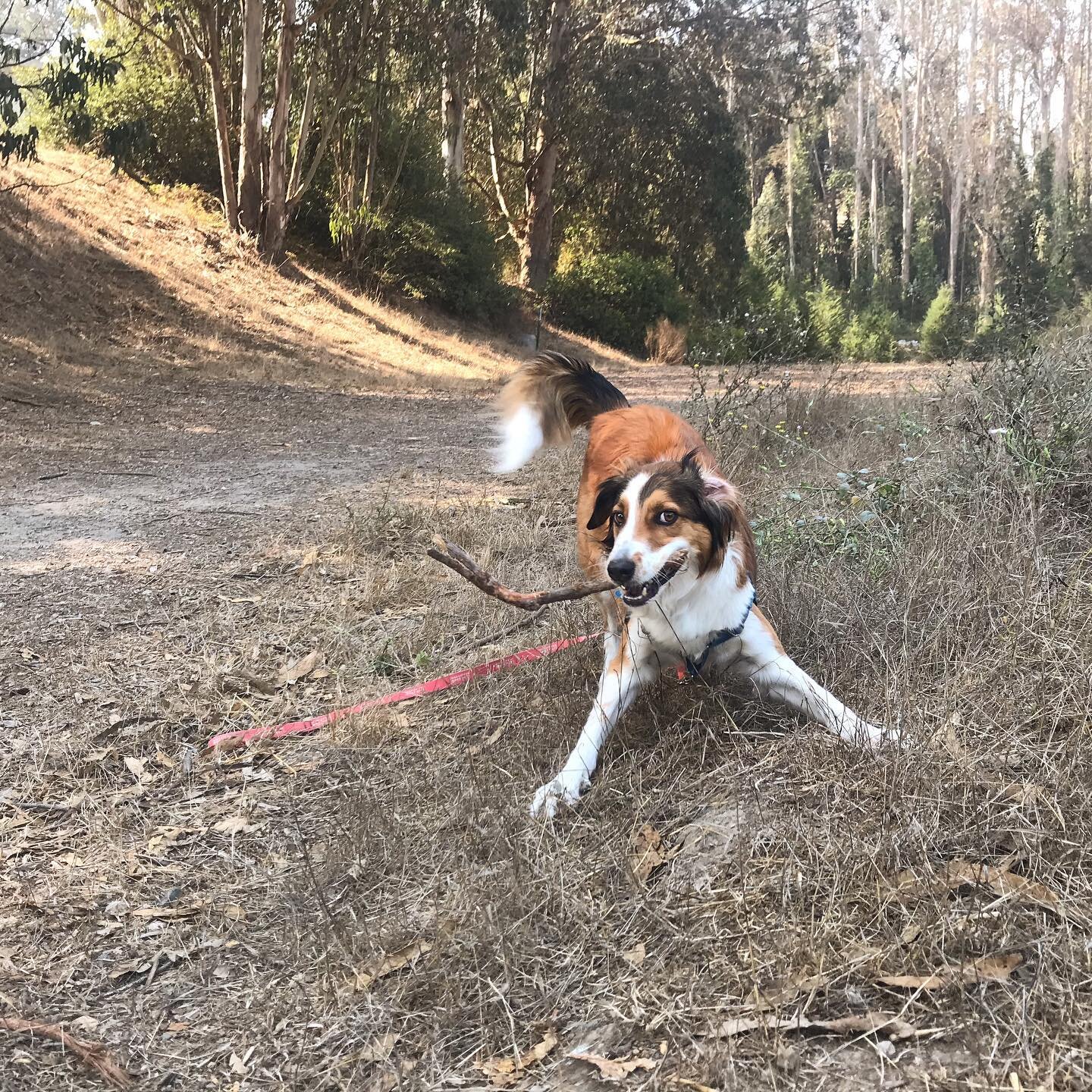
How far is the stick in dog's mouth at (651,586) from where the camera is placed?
314cm

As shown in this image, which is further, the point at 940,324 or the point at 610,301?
the point at 940,324

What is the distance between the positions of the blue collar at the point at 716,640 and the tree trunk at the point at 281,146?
1674 cm

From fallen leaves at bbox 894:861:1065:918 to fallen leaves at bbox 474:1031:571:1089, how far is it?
87 centimetres

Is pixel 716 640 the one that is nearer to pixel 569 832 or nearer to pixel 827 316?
pixel 569 832

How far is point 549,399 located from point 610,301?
2157 centimetres

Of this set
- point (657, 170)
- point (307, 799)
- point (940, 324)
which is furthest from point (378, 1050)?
point (940, 324)

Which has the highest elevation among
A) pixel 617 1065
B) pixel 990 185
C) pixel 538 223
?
pixel 990 185

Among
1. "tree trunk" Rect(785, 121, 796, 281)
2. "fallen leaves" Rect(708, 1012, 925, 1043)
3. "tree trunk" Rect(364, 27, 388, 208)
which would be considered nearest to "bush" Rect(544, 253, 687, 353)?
"tree trunk" Rect(364, 27, 388, 208)

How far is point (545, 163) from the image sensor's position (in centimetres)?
2561

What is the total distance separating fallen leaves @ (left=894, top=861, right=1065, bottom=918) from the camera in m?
2.14

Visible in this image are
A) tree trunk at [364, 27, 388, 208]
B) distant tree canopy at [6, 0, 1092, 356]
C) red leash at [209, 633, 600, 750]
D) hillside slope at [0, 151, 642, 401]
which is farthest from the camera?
tree trunk at [364, 27, 388, 208]

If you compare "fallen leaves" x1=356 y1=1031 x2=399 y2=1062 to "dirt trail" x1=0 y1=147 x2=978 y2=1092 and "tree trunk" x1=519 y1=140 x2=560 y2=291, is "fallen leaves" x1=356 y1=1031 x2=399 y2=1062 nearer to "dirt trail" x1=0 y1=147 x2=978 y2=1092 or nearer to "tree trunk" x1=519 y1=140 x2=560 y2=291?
"dirt trail" x1=0 y1=147 x2=978 y2=1092

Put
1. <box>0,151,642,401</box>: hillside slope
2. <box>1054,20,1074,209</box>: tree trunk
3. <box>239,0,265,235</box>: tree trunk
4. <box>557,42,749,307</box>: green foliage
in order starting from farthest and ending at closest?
<box>1054,20,1074,209</box>: tree trunk → <box>557,42,749,307</box>: green foliage → <box>239,0,265,235</box>: tree trunk → <box>0,151,642,401</box>: hillside slope

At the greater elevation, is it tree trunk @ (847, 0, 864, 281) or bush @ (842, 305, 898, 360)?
tree trunk @ (847, 0, 864, 281)
